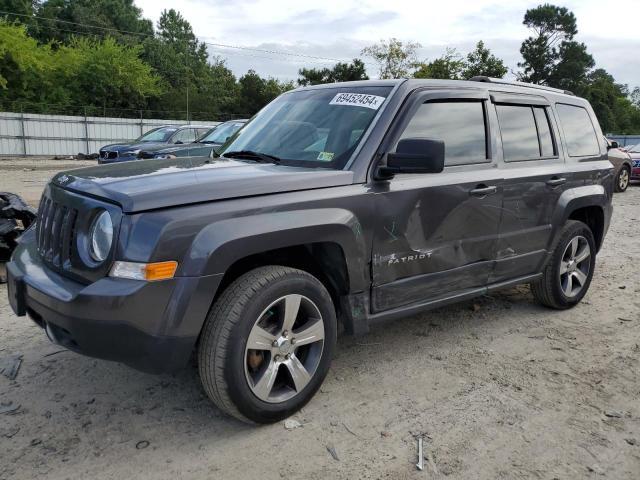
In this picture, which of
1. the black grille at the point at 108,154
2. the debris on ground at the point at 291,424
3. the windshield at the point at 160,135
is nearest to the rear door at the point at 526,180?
the debris on ground at the point at 291,424

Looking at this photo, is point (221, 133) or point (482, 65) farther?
point (482, 65)

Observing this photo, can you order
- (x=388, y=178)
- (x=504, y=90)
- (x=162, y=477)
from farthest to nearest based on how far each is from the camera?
(x=504, y=90) < (x=388, y=178) < (x=162, y=477)

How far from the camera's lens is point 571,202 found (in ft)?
15.0

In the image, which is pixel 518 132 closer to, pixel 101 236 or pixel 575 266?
pixel 575 266

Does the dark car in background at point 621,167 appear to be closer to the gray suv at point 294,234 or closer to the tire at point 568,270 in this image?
the tire at point 568,270

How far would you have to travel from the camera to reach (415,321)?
14.9ft

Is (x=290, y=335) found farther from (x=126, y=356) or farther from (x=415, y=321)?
(x=415, y=321)

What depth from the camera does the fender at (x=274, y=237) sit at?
257 cm

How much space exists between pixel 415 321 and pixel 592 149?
2297 millimetres

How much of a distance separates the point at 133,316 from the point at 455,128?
2.43 m

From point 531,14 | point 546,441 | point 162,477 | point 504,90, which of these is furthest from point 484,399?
point 531,14

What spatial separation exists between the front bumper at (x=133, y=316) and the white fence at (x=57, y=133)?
88.7ft

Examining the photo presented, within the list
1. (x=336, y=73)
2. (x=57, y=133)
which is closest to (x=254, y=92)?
(x=336, y=73)

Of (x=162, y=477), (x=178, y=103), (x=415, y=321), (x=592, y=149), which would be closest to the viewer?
(x=162, y=477)
